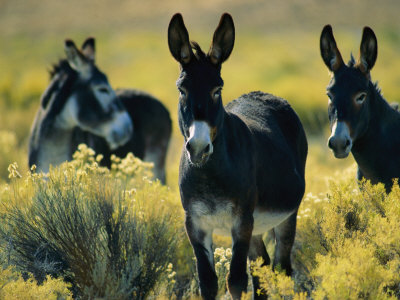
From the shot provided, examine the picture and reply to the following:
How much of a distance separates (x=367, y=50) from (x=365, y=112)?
23.3 inches

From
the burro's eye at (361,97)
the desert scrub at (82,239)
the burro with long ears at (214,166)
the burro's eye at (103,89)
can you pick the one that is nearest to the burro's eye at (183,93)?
the burro with long ears at (214,166)

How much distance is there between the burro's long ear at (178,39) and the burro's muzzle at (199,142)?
595 millimetres

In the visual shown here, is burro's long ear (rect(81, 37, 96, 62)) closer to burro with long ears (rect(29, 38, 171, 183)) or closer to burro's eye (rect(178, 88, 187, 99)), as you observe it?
burro with long ears (rect(29, 38, 171, 183))

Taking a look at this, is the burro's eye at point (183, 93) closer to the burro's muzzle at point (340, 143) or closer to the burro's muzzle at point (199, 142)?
the burro's muzzle at point (199, 142)

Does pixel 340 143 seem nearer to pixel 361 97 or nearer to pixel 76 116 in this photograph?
pixel 361 97

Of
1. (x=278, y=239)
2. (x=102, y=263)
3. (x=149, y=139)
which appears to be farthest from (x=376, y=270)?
(x=149, y=139)

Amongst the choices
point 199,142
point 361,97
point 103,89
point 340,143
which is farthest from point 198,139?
point 103,89

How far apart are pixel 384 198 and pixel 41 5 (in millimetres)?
76181

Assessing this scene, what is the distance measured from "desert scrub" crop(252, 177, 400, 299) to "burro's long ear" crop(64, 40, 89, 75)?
4248 mm

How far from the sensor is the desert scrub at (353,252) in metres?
3.79

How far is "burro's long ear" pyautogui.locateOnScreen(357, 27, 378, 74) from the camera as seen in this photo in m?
5.53

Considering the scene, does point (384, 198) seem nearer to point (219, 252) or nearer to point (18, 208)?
point (219, 252)

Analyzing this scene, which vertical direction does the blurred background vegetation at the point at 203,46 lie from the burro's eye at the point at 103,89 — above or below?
above

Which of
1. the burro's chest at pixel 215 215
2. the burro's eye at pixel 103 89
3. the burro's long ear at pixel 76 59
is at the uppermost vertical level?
the burro's long ear at pixel 76 59
